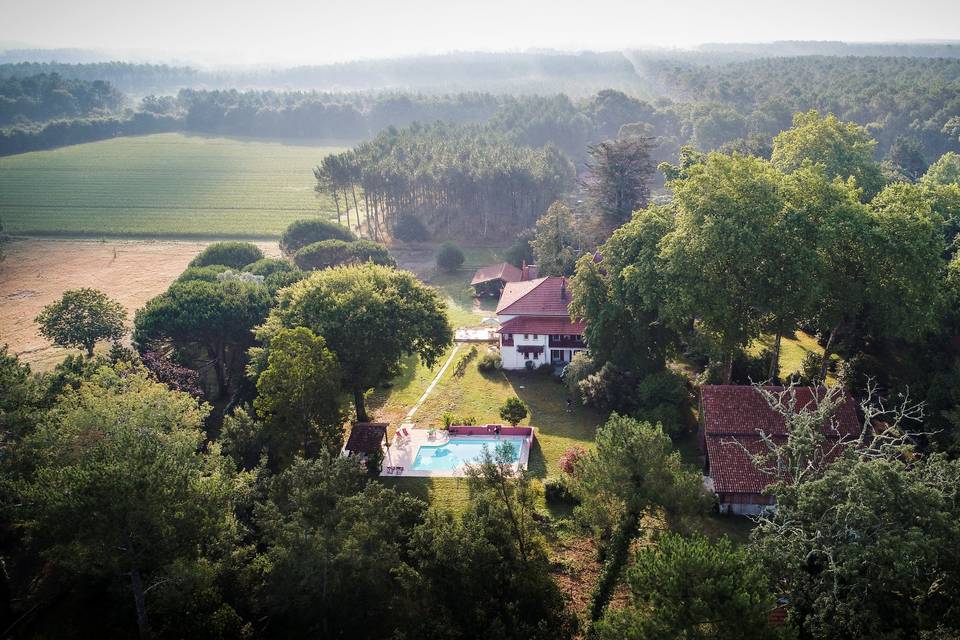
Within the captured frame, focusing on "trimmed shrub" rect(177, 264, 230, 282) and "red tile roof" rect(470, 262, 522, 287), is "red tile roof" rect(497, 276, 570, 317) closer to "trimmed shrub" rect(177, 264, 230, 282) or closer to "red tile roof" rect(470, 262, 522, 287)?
"red tile roof" rect(470, 262, 522, 287)

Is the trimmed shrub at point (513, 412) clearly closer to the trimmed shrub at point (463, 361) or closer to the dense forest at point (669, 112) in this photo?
the trimmed shrub at point (463, 361)

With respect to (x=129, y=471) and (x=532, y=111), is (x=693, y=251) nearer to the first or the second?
(x=129, y=471)

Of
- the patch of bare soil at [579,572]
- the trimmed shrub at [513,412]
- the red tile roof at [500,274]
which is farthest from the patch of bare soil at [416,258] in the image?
the patch of bare soil at [579,572]

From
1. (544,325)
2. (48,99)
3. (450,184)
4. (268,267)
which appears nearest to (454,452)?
(544,325)

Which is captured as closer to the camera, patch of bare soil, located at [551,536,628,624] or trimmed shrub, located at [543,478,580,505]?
patch of bare soil, located at [551,536,628,624]

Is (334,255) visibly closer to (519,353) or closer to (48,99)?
(519,353)

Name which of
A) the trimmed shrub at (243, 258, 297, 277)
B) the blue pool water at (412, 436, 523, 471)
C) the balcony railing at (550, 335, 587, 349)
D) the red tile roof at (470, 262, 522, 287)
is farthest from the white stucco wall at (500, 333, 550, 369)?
the trimmed shrub at (243, 258, 297, 277)

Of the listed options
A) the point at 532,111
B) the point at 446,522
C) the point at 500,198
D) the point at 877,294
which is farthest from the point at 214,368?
the point at 532,111
